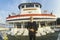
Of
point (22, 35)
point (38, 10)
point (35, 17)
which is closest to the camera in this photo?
point (22, 35)

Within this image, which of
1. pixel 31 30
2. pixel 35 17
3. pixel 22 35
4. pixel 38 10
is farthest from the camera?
pixel 38 10

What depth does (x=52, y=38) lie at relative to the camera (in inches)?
874

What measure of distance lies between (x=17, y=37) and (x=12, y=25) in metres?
2.37

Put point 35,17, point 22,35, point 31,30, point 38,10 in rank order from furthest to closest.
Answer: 1. point 38,10
2. point 35,17
3. point 22,35
4. point 31,30

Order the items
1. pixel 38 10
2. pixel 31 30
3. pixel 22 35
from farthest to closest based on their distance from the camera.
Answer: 1. pixel 38 10
2. pixel 22 35
3. pixel 31 30

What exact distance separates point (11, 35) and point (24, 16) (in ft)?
8.14

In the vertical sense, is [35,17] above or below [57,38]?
above

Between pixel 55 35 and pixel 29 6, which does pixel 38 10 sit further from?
pixel 55 35

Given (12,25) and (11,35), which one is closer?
(11,35)

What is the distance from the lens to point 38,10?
25062 millimetres

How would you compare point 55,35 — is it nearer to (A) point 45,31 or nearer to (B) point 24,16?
(A) point 45,31

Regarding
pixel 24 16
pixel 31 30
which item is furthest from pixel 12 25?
pixel 31 30

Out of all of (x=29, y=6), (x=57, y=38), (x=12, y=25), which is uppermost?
(x=29, y=6)

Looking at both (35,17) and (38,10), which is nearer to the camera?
(35,17)
